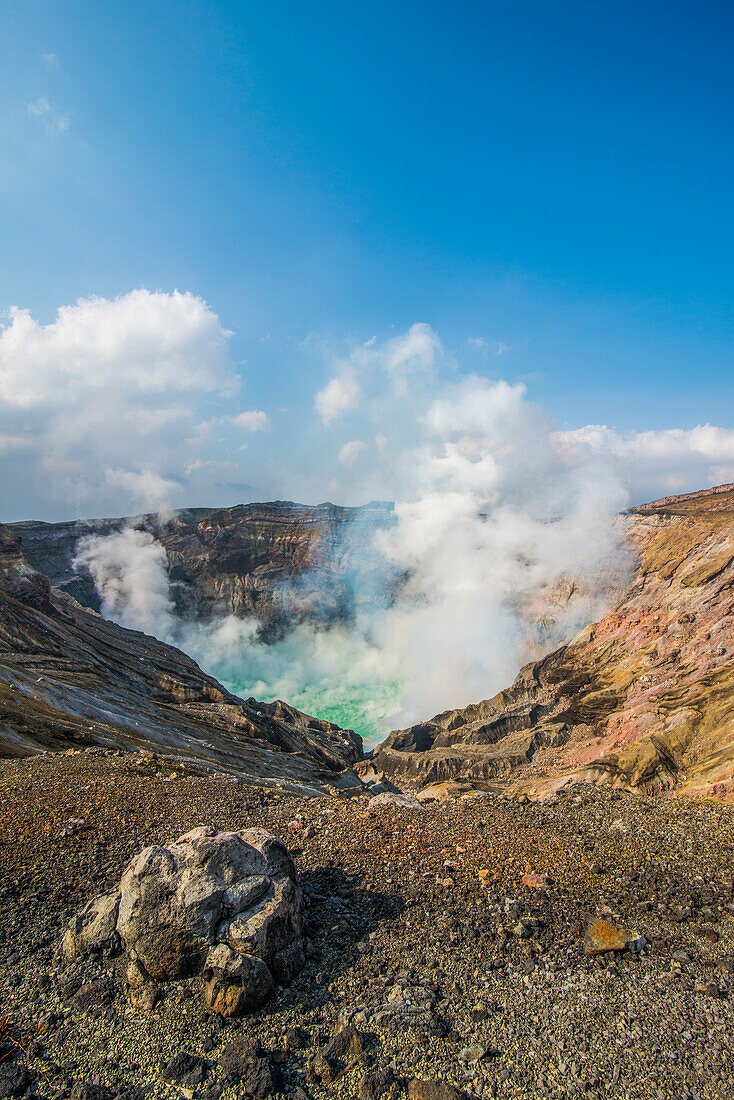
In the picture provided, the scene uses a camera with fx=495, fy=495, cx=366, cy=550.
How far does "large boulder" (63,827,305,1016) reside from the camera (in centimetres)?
809

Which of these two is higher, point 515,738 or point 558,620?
point 558,620

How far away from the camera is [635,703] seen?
2258 inches

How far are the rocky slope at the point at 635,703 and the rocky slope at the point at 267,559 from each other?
83.7 m

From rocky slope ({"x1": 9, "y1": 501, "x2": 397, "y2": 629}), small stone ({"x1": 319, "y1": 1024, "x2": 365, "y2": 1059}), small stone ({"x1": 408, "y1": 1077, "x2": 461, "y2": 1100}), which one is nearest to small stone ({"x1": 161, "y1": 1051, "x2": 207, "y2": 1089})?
small stone ({"x1": 319, "y1": 1024, "x2": 365, "y2": 1059})

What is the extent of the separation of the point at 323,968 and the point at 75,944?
4.35 metres

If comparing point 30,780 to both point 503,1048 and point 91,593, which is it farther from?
point 91,593

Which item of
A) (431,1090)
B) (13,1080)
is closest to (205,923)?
(13,1080)

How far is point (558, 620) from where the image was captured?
109938 millimetres

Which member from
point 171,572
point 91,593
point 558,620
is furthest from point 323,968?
point 171,572

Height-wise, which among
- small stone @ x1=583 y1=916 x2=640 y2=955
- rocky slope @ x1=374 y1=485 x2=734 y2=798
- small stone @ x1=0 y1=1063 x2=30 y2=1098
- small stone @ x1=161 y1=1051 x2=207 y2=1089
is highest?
small stone @ x1=0 y1=1063 x2=30 y2=1098

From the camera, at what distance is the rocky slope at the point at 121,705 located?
103 ft

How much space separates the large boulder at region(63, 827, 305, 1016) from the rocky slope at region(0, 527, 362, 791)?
1533 centimetres

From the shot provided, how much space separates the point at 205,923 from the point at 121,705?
1680 inches

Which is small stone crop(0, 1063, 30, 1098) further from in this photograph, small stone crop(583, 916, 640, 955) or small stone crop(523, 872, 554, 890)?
small stone crop(523, 872, 554, 890)
